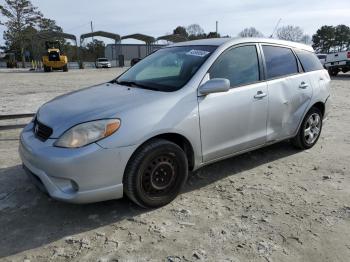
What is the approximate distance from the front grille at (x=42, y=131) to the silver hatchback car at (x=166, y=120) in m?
0.01

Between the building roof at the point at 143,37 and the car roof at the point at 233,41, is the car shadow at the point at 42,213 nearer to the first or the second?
the car roof at the point at 233,41

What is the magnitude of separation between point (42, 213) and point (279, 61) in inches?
139

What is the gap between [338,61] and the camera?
69.5 ft

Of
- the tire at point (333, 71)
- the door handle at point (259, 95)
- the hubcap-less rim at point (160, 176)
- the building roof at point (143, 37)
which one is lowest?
the hubcap-less rim at point (160, 176)

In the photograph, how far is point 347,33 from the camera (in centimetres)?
7038

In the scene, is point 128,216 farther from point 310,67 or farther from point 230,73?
point 310,67

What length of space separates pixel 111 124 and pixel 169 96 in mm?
732

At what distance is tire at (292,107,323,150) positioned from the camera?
5.46 metres

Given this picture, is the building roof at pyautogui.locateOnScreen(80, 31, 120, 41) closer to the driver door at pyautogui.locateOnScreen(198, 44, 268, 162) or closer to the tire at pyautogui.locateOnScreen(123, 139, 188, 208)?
the driver door at pyautogui.locateOnScreen(198, 44, 268, 162)

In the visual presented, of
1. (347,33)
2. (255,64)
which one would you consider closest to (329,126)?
(255,64)

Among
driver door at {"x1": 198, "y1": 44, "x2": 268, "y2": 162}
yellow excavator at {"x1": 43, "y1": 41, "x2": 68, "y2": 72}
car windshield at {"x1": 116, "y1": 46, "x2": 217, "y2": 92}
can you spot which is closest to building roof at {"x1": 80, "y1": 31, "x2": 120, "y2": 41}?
yellow excavator at {"x1": 43, "y1": 41, "x2": 68, "y2": 72}

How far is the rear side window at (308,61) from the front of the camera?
5414 mm

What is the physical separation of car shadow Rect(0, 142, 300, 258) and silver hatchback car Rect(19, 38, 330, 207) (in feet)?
0.94

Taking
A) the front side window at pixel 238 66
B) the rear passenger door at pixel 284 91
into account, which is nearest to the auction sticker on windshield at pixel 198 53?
the front side window at pixel 238 66
